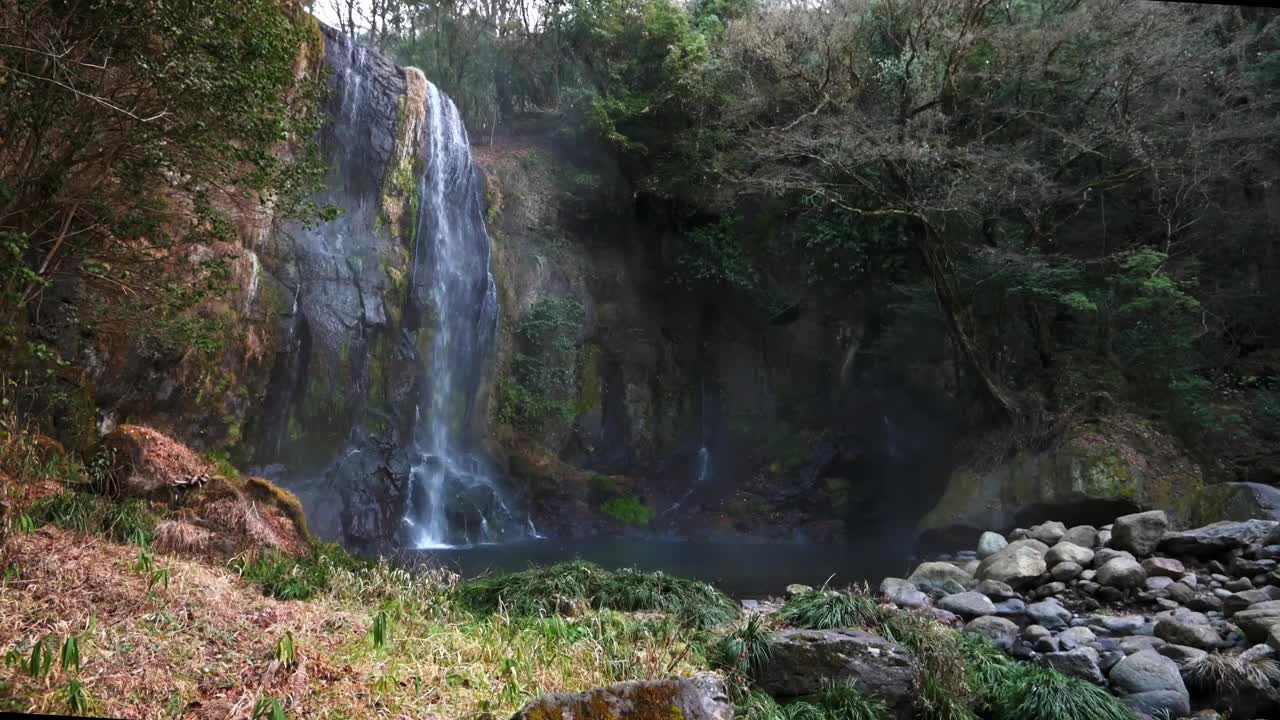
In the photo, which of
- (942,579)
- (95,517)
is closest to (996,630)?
(942,579)

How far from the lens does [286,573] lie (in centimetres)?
591

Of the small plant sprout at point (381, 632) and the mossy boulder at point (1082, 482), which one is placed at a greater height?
the mossy boulder at point (1082, 482)

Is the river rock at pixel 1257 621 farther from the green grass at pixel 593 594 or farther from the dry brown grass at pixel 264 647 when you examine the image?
the dry brown grass at pixel 264 647

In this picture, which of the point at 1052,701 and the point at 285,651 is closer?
the point at 285,651

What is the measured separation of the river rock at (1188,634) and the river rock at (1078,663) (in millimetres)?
997

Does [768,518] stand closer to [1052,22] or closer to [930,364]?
[930,364]

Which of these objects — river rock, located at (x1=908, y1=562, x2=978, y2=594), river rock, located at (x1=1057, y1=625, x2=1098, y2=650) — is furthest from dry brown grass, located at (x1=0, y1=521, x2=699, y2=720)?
river rock, located at (x1=908, y1=562, x2=978, y2=594)

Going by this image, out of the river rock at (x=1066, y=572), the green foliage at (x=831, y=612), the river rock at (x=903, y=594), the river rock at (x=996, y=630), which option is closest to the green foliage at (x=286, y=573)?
the green foliage at (x=831, y=612)

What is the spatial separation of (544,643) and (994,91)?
1493 centimetres

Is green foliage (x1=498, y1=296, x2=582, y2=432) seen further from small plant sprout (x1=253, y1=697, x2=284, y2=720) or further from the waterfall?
small plant sprout (x1=253, y1=697, x2=284, y2=720)

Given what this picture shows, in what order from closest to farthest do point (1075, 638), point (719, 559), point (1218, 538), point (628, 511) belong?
1. point (1075, 638)
2. point (1218, 538)
3. point (719, 559)
4. point (628, 511)

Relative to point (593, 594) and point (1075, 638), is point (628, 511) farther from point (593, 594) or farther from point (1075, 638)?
point (1075, 638)

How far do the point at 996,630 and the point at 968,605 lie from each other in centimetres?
82

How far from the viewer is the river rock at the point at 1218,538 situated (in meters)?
8.91
